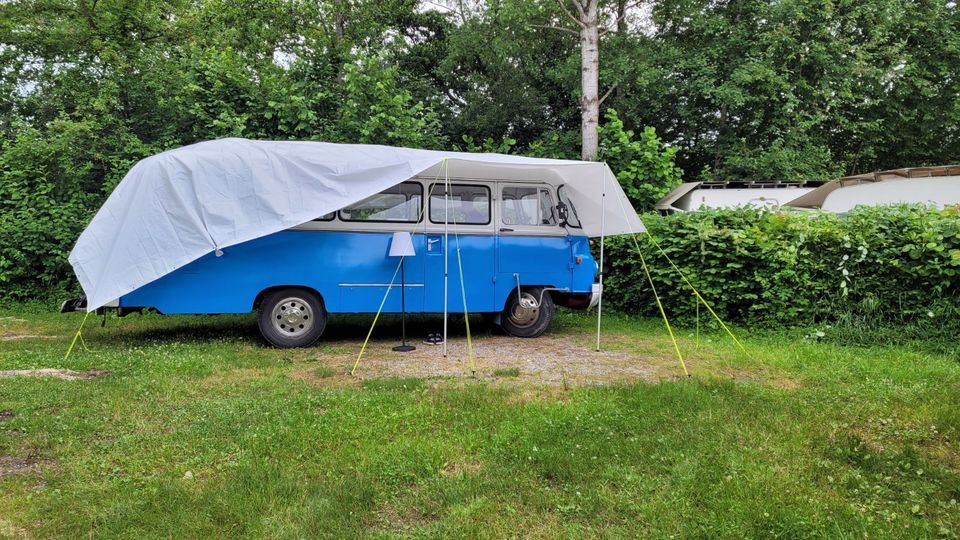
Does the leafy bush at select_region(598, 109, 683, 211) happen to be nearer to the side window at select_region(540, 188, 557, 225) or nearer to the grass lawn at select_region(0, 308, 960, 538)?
the side window at select_region(540, 188, 557, 225)

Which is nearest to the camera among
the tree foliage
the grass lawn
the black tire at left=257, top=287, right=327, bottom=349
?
the grass lawn

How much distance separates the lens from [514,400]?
5.44m

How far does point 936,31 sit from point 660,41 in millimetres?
7943

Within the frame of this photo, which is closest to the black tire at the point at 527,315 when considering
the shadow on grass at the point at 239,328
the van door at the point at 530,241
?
the van door at the point at 530,241

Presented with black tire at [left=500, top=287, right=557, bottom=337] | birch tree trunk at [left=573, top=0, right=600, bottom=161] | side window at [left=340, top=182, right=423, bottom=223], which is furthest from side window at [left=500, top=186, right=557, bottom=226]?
birch tree trunk at [left=573, top=0, right=600, bottom=161]

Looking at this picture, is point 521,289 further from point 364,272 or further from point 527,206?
point 364,272

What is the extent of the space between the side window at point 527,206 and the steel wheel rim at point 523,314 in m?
1.09

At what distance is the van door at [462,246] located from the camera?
324 inches

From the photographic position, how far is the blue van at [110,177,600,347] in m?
7.47

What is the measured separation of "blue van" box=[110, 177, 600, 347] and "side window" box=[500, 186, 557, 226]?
0.01 m

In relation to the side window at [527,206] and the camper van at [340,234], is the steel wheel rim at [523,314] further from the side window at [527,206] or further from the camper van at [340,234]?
the side window at [527,206]

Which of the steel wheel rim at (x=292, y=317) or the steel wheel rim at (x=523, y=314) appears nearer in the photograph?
the steel wheel rim at (x=292, y=317)

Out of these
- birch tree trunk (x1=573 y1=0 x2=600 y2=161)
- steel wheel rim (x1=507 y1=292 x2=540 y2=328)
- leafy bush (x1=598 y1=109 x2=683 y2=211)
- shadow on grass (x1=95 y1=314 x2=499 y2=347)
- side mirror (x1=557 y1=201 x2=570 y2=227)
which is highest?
birch tree trunk (x1=573 y1=0 x2=600 y2=161)

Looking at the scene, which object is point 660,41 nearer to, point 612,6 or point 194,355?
point 612,6
